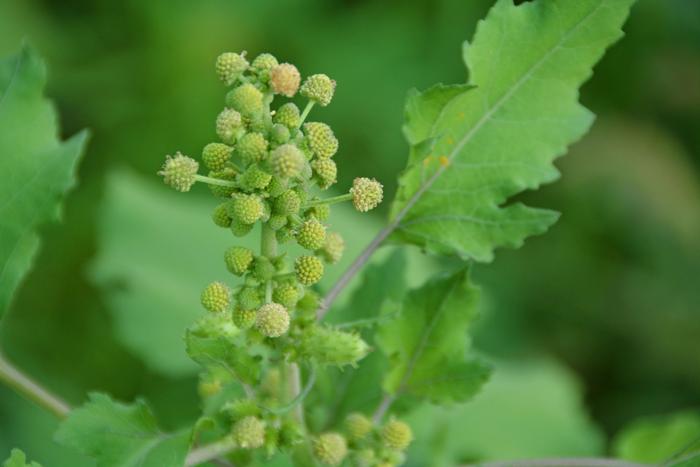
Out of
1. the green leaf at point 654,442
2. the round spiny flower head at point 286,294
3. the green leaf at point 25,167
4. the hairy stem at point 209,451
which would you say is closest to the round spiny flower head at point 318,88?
the round spiny flower head at point 286,294

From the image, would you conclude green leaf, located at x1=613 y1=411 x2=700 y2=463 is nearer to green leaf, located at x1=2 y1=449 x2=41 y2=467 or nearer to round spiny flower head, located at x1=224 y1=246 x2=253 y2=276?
round spiny flower head, located at x1=224 y1=246 x2=253 y2=276

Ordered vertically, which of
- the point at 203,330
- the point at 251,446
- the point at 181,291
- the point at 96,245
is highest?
the point at 96,245

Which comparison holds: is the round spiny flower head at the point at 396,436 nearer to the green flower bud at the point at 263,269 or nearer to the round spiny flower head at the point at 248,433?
the round spiny flower head at the point at 248,433

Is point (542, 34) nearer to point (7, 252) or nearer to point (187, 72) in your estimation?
point (7, 252)

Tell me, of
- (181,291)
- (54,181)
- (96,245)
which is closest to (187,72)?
(96,245)

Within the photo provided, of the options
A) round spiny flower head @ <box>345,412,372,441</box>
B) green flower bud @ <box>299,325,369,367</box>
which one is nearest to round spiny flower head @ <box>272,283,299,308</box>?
green flower bud @ <box>299,325,369,367</box>

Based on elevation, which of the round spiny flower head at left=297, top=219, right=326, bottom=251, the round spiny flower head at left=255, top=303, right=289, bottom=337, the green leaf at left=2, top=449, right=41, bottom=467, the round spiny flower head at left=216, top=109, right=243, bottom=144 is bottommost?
the green leaf at left=2, top=449, right=41, bottom=467

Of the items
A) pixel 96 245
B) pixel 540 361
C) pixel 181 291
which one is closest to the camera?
pixel 181 291
